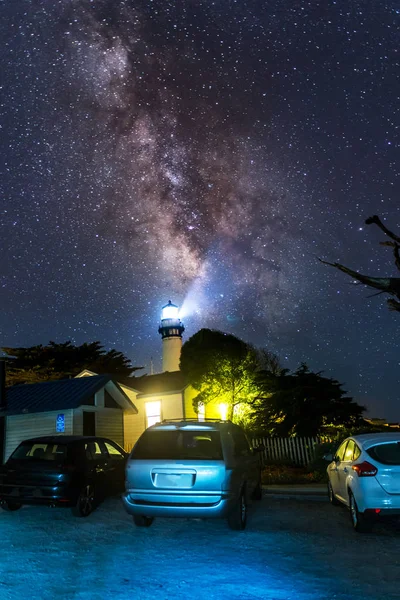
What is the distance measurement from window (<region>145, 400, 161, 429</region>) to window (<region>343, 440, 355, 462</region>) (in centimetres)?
1958

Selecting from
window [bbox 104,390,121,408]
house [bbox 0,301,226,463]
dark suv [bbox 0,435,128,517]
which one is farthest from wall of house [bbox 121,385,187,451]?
dark suv [bbox 0,435,128,517]

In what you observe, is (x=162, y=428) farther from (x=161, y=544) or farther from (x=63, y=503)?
(x=63, y=503)

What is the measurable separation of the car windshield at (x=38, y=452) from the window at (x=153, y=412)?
17.9 meters

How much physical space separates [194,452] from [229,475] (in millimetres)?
795

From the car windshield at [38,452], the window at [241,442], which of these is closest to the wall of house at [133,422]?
the car windshield at [38,452]

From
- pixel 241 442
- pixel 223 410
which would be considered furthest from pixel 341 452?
pixel 223 410

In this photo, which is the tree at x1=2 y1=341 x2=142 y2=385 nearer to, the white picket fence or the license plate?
the white picket fence

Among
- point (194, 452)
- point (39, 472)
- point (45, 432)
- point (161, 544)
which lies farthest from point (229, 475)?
point (45, 432)

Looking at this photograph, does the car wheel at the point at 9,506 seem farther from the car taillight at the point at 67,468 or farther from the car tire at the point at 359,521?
the car tire at the point at 359,521

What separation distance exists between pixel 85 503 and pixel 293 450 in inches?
479

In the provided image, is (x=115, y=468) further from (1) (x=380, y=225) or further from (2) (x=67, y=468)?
(1) (x=380, y=225)

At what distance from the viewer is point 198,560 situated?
600 centimetres

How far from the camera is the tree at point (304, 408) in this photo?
2362 centimetres

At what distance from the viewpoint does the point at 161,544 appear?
Result: 686 cm
